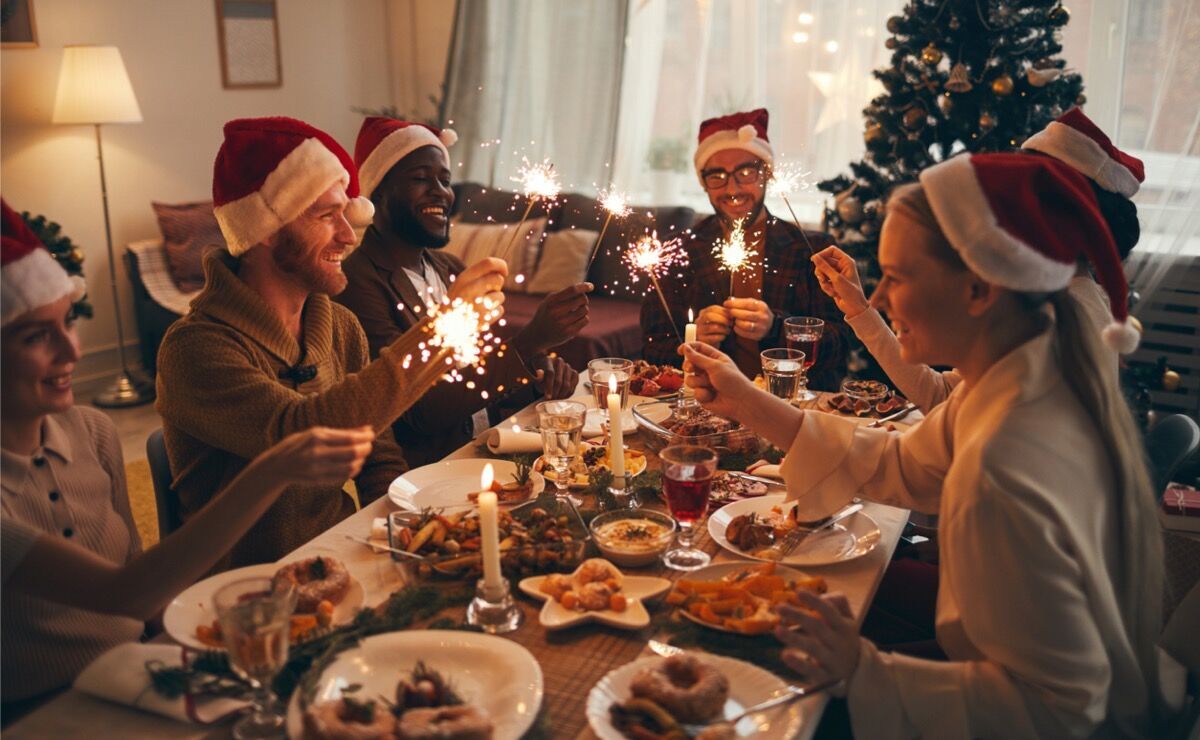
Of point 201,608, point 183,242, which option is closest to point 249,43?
point 183,242

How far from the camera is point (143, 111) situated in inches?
230

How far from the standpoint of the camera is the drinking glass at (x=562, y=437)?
2.04 m

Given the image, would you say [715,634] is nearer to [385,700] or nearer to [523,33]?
[385,700]

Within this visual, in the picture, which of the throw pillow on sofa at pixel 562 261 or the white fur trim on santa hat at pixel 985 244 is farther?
the throw pillow on sofa at pixel 562 261

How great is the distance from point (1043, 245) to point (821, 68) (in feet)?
14.4

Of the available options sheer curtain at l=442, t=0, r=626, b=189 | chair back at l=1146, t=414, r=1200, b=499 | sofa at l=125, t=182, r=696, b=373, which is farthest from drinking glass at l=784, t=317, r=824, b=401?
sheer curtain at l=442, t=0, r=626, b=189

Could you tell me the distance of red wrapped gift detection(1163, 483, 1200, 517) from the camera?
2965 millimetres

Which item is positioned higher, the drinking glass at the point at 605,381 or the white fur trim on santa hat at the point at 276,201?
the white fur trim on santa hat at the point at 276,201

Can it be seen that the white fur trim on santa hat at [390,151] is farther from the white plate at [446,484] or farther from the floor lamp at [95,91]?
the floor lamp at [95,91]

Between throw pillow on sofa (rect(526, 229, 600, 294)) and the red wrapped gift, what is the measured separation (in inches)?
125

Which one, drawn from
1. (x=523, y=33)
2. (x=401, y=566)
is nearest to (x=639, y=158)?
(x=523, y=33)

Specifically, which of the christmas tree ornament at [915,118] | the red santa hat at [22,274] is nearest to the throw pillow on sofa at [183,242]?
the christmas tree ornament at [915,118]

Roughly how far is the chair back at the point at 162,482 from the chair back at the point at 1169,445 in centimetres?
209

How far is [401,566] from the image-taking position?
65.1 inches
